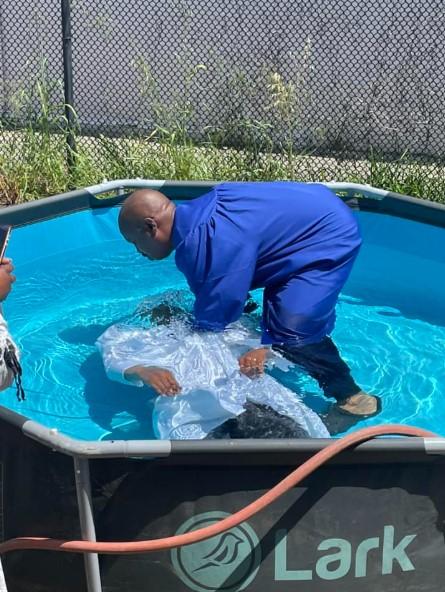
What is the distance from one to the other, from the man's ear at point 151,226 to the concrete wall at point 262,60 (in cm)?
382

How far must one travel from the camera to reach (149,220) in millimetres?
3432

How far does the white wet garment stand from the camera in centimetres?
362

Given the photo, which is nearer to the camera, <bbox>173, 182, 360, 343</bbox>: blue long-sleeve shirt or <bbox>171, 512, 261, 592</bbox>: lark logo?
<bbox>171, 512, 261, 592</bbox>: lark logo

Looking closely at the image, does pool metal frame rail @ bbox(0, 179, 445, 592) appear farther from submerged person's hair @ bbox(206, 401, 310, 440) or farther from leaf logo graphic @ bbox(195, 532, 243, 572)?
submerged person's hair @ bbox(206, 401, 310, 440)

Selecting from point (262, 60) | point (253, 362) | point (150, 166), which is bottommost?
point (253, 362)

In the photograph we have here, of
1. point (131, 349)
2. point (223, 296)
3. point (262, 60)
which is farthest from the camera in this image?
point (262, 60)

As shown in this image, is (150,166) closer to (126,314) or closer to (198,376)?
(126,314)

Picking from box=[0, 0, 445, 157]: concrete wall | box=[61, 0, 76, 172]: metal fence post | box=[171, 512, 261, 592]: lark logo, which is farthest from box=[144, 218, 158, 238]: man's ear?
box=[0, 0, 445, 157]: concrete wall

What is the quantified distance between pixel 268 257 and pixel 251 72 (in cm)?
475

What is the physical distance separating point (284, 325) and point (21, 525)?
5.12ft

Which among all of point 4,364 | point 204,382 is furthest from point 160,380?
point 4,364

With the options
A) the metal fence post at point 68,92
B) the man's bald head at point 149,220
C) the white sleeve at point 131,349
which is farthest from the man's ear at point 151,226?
the metal fence post at point 68,92

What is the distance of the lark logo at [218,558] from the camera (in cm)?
247

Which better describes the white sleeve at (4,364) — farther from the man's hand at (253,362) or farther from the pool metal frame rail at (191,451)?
the man's hand at (253,362)
